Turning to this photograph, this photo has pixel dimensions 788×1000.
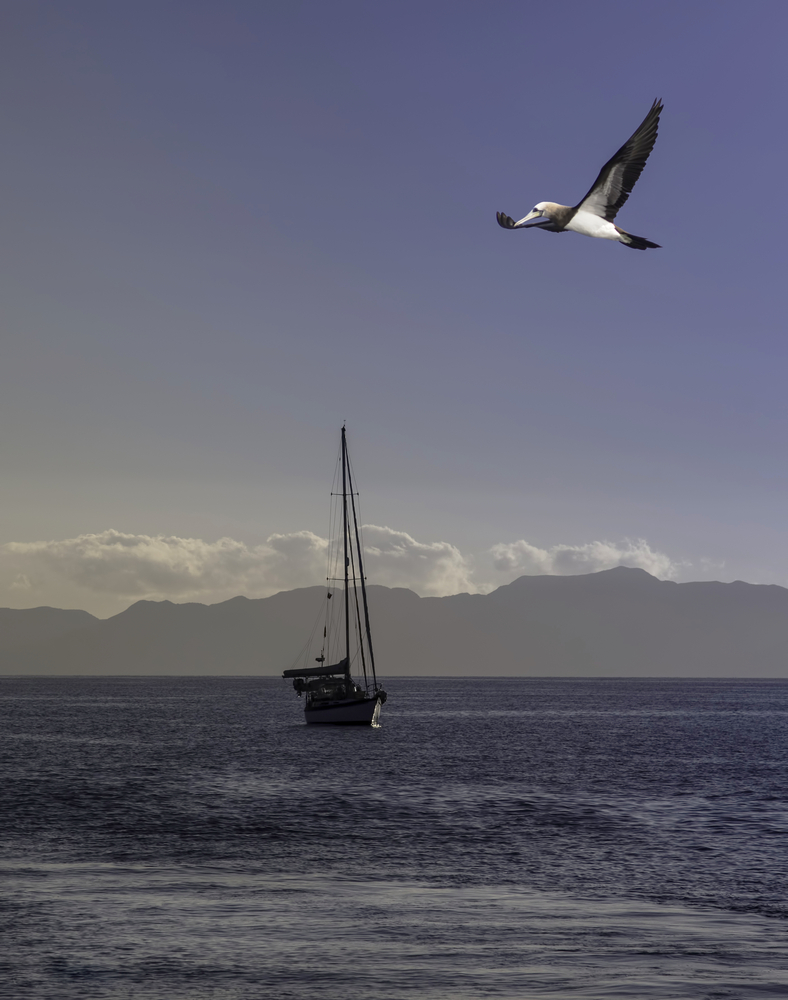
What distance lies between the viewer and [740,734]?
10156 centimetres

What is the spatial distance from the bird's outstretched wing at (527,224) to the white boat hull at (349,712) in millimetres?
80027

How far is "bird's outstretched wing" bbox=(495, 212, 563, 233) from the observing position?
10.1 m

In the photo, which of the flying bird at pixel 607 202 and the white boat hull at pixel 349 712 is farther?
the white boat hull at pixel 349 712


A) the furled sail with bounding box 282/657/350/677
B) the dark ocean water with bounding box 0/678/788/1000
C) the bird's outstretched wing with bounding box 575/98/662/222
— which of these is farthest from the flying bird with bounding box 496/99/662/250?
the furled sail with bounding box 282/657/350/677

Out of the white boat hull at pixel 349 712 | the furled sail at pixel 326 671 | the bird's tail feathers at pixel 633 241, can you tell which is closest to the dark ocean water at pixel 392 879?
the bird's tail feathers at pixel 633 241

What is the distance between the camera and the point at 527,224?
10.1 metres

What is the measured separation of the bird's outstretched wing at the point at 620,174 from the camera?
10250 mm

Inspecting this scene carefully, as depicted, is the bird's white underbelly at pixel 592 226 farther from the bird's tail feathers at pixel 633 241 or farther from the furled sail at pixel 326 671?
the furled sail at pixel 326 671

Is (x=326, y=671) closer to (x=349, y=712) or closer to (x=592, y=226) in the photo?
(x=349, y=712)

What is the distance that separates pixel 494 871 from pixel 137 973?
1384 cm

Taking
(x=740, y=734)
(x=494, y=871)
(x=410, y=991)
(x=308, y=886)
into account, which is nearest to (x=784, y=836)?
(x=494, y=871)

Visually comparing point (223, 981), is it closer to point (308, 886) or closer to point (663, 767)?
point (308, 886)

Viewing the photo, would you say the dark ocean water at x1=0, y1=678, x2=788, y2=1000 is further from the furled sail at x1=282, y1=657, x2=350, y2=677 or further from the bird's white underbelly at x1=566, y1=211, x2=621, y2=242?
the furled sail at x1=282, y1=657, x2=350, y2=677

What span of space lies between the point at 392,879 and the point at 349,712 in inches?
2453
